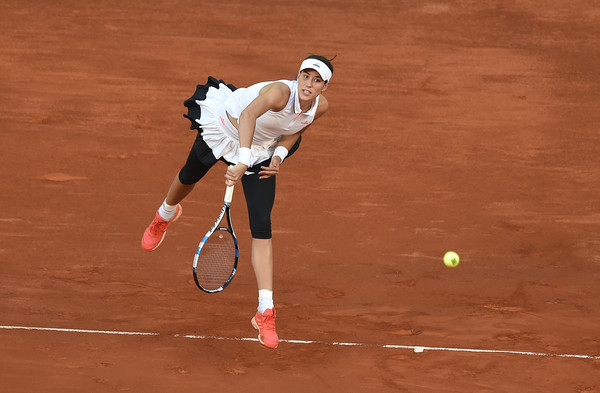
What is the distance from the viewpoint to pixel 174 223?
31.0 ft

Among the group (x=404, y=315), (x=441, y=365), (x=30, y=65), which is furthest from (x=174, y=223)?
(x=30, y=65)

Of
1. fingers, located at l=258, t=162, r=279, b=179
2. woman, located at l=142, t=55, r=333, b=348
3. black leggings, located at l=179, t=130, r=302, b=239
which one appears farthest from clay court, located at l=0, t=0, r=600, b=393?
fingers, located at l=258, t=162, r=279, b=179

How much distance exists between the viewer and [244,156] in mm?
6348

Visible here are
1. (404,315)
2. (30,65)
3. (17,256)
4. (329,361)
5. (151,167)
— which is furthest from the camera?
(30,65)

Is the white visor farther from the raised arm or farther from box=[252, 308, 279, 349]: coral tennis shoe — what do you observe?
box=[252, 308, 279, 349]: coral tennis shoe

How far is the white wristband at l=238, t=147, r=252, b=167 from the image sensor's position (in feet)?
20.8

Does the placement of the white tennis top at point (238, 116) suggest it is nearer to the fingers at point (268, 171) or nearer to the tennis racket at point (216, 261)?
the fingers at point (268, 171)

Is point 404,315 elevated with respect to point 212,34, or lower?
lower

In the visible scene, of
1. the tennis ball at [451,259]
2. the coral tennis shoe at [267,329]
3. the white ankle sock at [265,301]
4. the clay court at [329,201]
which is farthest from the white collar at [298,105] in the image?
the tennis ball at [451,259]

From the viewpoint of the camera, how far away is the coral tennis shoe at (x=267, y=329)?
665 cm

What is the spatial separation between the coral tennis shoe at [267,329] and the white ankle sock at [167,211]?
1.48 metres

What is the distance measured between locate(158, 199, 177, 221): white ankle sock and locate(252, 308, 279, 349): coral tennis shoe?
1479mm

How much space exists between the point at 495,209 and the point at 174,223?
3.21 metres

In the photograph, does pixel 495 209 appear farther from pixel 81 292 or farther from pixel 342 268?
pixel 81 292
